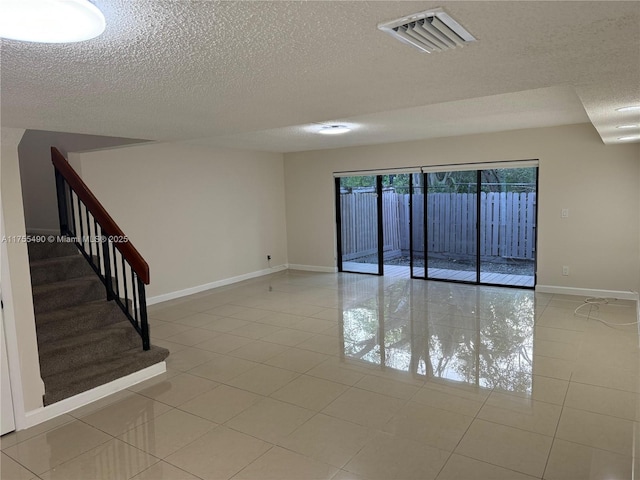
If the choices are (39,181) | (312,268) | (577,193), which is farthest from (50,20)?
(312,268)

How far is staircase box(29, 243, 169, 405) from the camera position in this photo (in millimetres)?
3426

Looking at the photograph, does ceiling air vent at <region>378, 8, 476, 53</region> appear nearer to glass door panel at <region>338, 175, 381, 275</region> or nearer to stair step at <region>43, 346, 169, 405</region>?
stair step at <region>43, 346, 169, 405</region>

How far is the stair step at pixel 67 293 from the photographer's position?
395cm

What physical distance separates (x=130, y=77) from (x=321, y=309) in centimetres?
429

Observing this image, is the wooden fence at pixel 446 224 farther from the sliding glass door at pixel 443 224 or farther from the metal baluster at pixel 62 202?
the metal baluster at pixel 62 202

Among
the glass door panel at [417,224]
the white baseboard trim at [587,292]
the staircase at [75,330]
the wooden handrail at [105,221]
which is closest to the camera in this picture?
the staircase at [75,330]

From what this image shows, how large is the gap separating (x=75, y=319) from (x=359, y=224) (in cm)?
541

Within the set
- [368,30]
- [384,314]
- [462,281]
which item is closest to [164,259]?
[384,314]

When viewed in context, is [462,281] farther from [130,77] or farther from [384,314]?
[130,77]

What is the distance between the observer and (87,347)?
3691 millimetres

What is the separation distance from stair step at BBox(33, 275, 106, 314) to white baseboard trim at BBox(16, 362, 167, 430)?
3.53 feet

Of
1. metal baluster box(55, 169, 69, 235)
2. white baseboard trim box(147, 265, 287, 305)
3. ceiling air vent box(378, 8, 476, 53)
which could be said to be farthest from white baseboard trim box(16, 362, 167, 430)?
ceiling air vent box(378, 8, 476, 53)

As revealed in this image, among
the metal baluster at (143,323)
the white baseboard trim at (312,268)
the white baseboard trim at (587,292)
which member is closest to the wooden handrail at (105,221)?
the metal baluster at (143,323)

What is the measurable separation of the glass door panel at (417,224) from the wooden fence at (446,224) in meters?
0.02
